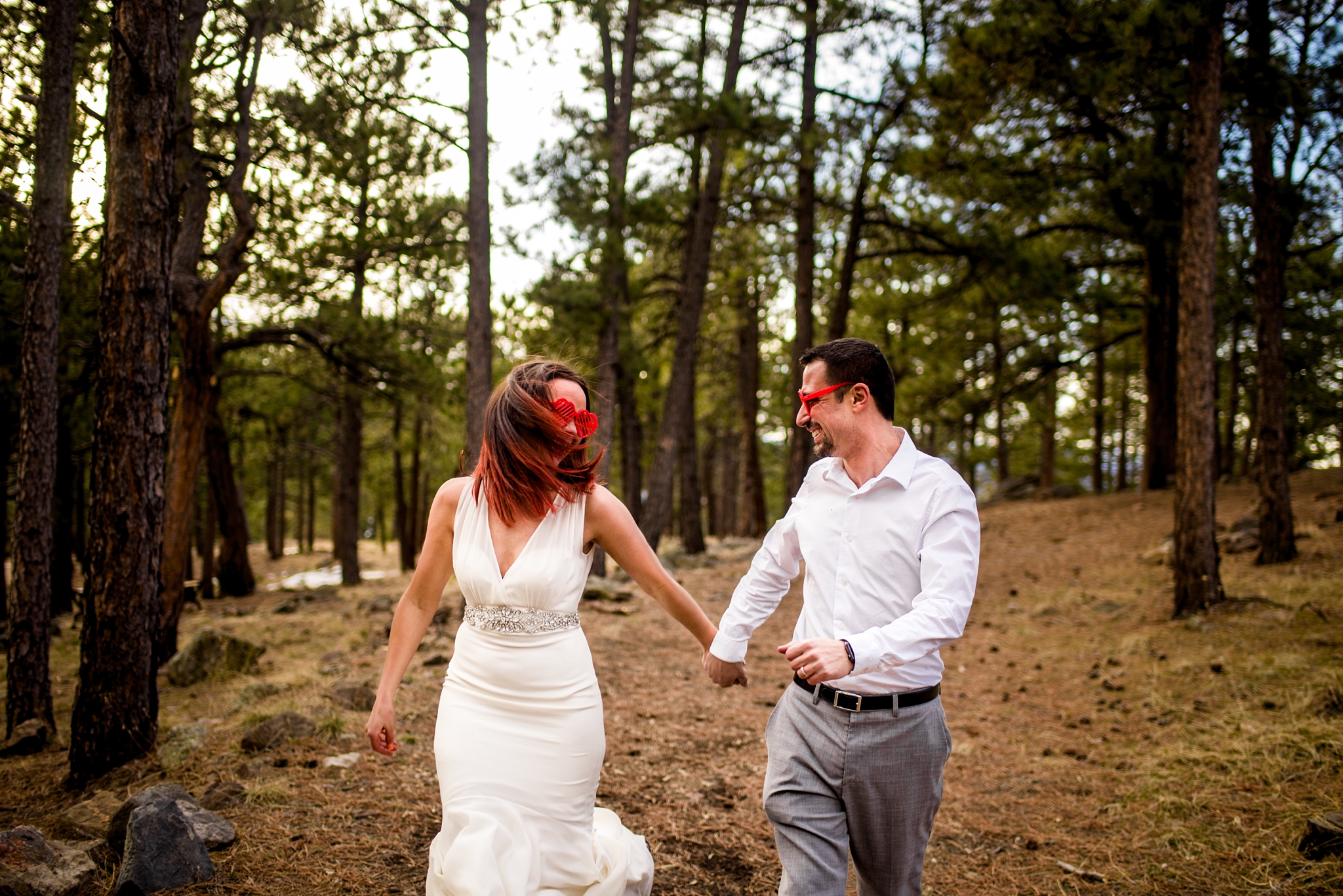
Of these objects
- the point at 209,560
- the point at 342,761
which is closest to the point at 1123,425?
the point at 209,560

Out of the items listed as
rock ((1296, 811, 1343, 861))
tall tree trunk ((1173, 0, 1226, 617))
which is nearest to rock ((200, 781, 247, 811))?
rock ((1296, 811, 1343, 861))

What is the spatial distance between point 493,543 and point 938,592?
153 centimetres

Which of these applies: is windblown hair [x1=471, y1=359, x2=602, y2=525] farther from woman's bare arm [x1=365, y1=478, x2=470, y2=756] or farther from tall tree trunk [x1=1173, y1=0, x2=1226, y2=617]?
tall tree trunk [x1=1173, y1=0, x2=1226, y2=617]

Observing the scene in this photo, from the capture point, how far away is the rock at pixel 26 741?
18.8 feet

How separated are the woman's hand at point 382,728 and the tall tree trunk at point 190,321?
6978mm

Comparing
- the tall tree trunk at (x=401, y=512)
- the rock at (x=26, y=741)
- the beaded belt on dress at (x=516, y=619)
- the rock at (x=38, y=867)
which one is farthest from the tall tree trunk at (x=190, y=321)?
the tall tree trunk at (x=401, y=512)

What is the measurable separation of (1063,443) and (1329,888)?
35.1m

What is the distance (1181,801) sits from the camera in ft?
15.4

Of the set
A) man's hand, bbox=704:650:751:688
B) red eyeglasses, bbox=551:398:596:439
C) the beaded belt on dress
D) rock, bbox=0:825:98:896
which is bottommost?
rock, bbox=0:825:98:896

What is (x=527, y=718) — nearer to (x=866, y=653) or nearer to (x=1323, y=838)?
(x=866, y=653)

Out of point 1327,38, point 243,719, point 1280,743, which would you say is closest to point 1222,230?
point 1327,38

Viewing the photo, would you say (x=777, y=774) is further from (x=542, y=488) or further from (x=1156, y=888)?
(x=1156, y=888)

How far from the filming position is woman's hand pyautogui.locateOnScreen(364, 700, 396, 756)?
296cm

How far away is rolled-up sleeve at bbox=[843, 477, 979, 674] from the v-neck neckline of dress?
1.16m
